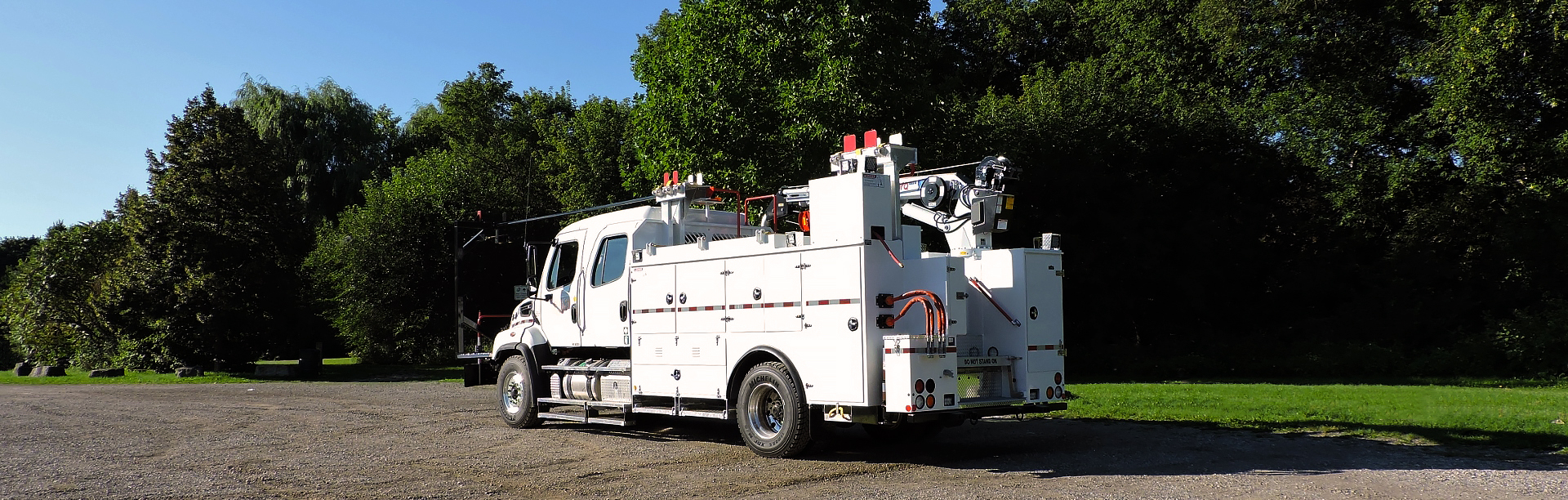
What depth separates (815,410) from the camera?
10.5 m

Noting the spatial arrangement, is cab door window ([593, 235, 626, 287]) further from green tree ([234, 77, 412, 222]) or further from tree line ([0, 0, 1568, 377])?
green tree ([234, 77, 412, 222])

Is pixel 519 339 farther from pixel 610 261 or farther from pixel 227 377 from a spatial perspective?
pixel 227 377

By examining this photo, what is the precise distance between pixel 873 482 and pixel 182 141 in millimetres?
29763

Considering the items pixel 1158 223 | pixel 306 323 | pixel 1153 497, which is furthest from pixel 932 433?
pixel 306 323

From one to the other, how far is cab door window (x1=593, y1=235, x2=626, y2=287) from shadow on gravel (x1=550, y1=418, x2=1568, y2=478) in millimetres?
2028

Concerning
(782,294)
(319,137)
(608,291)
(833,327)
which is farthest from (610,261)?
(319,137)

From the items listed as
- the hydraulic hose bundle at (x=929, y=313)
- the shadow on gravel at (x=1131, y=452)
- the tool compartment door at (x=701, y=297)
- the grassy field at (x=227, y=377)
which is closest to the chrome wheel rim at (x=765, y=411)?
the shadow on gravel at (x=1131, y=452)

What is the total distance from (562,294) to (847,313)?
18.2 ft

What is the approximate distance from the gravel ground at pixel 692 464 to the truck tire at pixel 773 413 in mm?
201

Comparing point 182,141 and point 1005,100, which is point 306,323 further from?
A: point 1005,100

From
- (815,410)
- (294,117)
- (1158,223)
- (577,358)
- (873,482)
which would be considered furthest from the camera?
(294,117)

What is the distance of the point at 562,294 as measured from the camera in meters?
14.2

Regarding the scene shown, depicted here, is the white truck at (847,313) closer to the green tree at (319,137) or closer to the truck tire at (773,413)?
the truck tire at (773,413)

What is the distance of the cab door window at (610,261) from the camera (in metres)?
13.1
